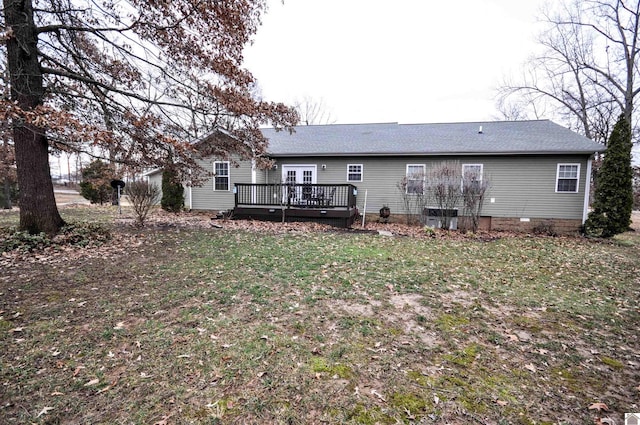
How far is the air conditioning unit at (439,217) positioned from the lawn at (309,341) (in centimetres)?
488

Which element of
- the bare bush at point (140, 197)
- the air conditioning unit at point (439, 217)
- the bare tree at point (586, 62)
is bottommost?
the air conditioning unit at point (439, 217)

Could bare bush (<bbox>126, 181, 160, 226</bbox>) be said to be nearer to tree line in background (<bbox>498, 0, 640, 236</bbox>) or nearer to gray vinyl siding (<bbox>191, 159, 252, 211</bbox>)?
gray vinyl siding (<bbox>191, 159, 252, 211</bbox>)

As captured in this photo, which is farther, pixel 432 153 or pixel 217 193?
pixel 217 193

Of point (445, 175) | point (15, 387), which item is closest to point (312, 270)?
point (15, 387)

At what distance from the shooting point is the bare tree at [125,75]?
5941 mm

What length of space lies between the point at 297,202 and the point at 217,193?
4.53 metres

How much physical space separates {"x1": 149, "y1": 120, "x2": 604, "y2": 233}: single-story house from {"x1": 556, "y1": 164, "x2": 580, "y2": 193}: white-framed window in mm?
30

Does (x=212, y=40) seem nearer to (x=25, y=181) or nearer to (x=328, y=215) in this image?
(x=25, y=181)

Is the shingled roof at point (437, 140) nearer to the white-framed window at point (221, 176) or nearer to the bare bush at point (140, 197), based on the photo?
the white-framed window at point (221, 176)

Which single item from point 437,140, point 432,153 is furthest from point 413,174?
point 437,140

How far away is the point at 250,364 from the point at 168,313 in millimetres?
1540

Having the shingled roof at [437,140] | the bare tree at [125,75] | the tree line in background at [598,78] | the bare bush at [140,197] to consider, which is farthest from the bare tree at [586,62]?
the bare bush at [140,197]

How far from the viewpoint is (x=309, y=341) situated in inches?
114

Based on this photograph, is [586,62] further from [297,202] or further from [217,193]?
[217,193]
